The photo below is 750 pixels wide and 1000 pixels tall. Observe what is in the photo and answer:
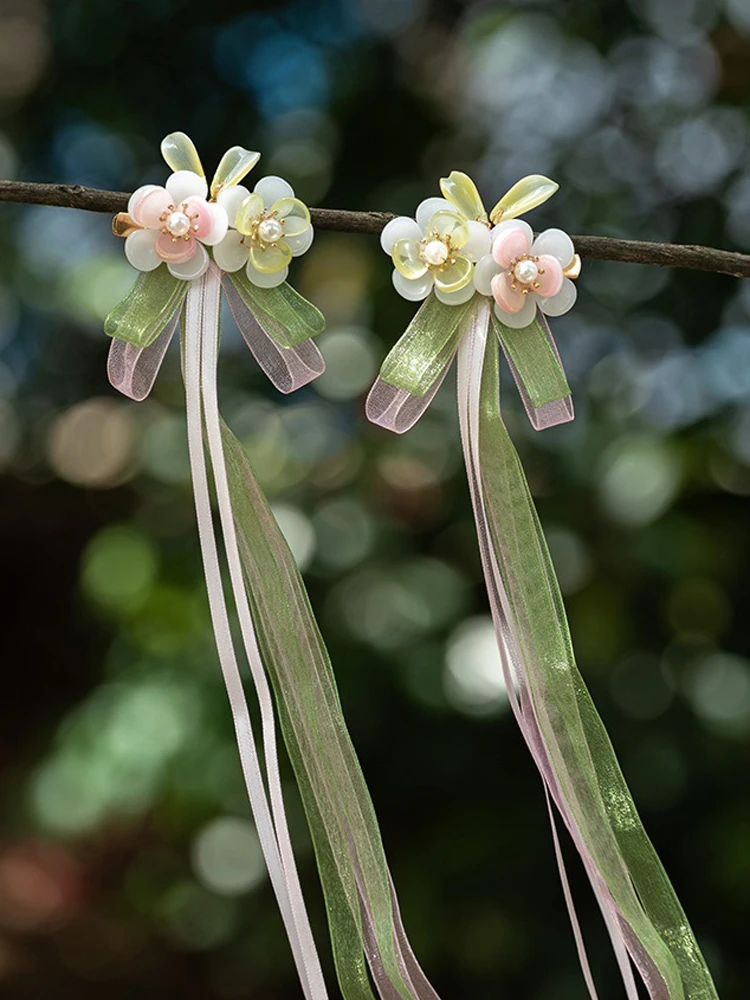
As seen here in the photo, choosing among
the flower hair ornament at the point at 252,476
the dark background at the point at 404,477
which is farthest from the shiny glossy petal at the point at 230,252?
the dark background at the point at 404,477

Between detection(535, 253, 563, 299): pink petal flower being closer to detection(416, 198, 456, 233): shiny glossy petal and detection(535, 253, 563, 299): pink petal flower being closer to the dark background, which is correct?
detection(416, 198, 456, 233): shiny glossy petal

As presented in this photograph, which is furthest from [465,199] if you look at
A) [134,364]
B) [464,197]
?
[134,364]

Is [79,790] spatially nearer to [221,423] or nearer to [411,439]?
[411,439]

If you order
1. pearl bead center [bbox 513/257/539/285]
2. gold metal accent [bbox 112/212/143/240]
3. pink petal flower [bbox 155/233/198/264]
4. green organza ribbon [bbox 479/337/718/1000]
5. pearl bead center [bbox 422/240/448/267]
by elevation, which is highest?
gold metal accent [bbox 112/212/143/240]

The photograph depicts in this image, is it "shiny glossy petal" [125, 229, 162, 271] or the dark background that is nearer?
"shiny glossy petal" [125, 229, 162, 271]

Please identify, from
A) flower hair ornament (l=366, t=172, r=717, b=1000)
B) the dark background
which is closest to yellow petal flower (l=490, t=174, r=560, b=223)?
flower hair ornament (l=366, t=172, r=717, b=1000)

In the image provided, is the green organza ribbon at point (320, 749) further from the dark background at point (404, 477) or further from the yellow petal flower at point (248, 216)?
the dark background at point (404, 477)
